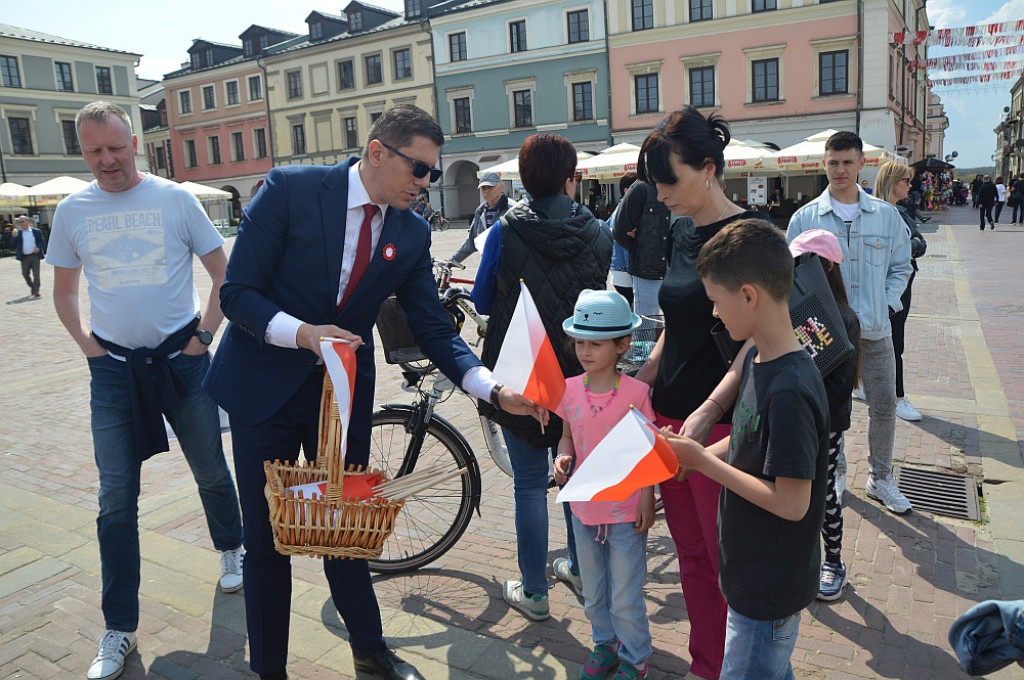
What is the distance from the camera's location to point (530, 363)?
8.25 feet

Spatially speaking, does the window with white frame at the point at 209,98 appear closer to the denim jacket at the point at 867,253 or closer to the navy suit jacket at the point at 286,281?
the denim jacket at the point at 867,253

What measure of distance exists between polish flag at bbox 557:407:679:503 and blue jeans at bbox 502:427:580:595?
1299 mm

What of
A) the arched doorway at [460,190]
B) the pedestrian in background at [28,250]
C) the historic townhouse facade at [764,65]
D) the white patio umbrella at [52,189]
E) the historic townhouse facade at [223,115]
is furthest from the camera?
the historic townhouse facade at [223,115]

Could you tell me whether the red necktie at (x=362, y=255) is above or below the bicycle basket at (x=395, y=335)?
above

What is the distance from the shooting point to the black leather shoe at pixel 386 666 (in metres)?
2.90

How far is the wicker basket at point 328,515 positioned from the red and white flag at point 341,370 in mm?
47

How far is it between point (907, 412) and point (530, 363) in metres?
4.65

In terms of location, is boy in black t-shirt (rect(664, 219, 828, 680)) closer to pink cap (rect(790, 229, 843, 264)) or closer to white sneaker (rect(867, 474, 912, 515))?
pink cap (rect(790, 229, 843, 264))

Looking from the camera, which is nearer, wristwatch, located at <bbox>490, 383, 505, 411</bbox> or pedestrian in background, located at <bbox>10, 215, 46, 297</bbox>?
wristwatch, located at <bbox>490, 383, 505, 411</bbox>

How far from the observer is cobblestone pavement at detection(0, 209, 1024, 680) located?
121 inches

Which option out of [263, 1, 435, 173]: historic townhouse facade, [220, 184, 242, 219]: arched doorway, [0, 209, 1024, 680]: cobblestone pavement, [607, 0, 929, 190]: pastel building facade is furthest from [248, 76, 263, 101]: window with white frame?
[0, 209, 1024, 680]: cobblestone pavement

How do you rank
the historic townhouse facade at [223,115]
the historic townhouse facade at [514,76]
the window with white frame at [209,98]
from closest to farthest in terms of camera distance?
the historic townhouse facade at [514,76]
the historic townhouse facade at [223,115]
the window with white frame at [209,98]

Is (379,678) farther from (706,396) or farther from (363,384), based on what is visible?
(706,396)

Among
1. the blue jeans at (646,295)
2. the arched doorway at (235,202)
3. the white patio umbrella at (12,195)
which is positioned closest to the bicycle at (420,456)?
the blue jeans at (646,295)
